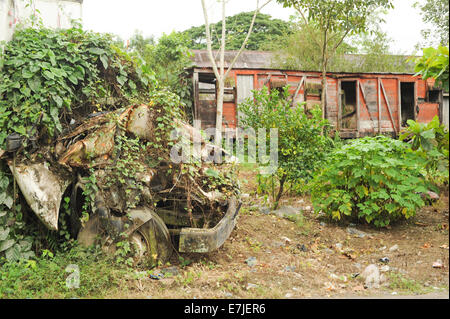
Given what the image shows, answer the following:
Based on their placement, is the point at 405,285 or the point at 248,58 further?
the point at 248,58

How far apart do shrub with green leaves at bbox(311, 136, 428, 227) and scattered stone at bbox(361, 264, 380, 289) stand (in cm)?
138

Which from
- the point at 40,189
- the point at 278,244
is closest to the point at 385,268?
the point at 278,244

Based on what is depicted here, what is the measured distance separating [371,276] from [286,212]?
8.93 feet

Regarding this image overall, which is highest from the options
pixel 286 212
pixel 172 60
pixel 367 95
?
pixel 172 60

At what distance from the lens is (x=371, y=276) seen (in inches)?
170

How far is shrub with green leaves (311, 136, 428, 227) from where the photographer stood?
17.8ft

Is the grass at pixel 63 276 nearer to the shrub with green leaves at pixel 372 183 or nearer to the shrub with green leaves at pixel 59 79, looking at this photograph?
the shrub with green leaves at pixel 59 79

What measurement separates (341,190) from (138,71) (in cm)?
369

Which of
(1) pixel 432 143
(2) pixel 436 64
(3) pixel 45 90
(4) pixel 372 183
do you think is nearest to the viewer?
(2) pixel 436 64

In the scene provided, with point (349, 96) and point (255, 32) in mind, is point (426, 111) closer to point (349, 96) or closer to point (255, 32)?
point (349, 96)

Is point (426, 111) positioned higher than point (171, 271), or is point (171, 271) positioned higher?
point (426, 111)

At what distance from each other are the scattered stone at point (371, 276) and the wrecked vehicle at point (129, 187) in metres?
1.74

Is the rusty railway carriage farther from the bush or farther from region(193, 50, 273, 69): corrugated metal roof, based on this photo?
the bush

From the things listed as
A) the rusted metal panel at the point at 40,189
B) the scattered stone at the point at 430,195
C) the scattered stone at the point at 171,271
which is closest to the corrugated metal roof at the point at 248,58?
the scattered stone at the point at 430,195
